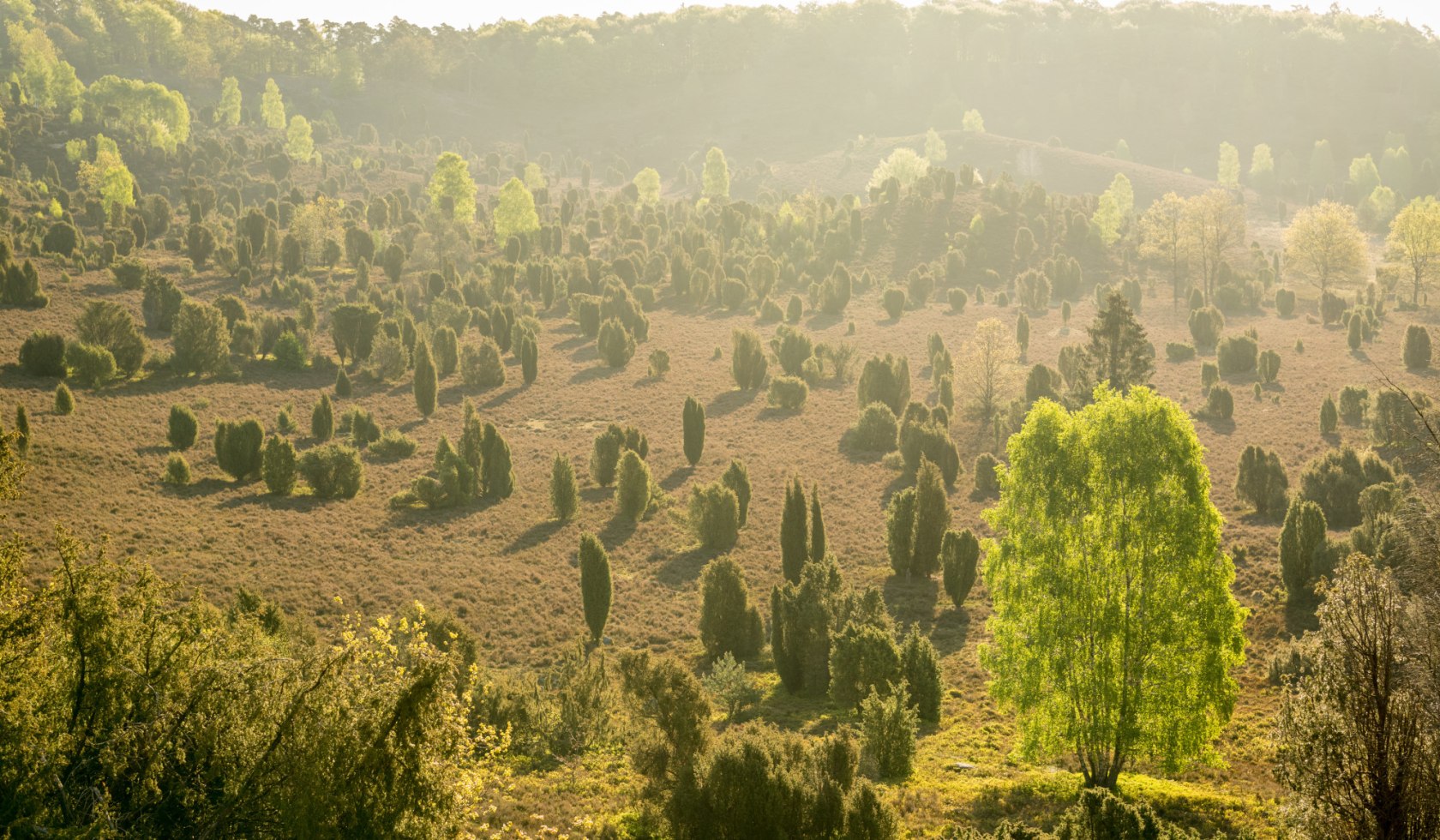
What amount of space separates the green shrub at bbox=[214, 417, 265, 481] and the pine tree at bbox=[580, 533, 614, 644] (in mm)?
18615

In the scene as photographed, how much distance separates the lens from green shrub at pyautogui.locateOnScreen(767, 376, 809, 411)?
56.0 metres

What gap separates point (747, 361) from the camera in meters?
59.5

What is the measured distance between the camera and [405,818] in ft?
34.0

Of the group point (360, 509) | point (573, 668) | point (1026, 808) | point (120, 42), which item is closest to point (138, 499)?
point (360, 509)

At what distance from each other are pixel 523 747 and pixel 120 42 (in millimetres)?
155224

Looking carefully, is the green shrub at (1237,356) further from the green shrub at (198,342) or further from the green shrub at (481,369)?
the green shrub at (198,342)

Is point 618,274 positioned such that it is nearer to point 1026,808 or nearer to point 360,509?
point 360,509

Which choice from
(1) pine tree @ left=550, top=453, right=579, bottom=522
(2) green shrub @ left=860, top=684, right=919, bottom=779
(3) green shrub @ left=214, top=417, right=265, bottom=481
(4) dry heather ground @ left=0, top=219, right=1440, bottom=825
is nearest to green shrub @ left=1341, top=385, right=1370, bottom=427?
(4) dry heather ground @ left=0, top=219, right=1440, bottom=825

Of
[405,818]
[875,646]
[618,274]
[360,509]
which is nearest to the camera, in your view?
[405,818]

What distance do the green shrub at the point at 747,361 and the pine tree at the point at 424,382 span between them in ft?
61.4

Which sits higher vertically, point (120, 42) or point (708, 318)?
point (120, 42)

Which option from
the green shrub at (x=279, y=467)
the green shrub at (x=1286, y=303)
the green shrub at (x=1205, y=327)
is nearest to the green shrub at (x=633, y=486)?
the green shrub at (x=279, y=467)

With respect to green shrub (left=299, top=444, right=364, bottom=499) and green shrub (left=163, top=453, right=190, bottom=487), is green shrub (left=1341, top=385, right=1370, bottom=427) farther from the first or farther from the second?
green shrub (left=163, top=453, right=190, bottom=487)

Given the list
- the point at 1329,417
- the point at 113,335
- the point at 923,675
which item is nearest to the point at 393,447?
the point at 113,335
